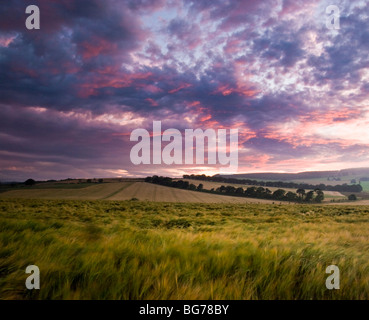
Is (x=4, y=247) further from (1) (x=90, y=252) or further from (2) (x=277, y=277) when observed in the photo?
(2) (x=277, y=277)

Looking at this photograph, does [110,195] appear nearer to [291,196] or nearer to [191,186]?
[191,186]

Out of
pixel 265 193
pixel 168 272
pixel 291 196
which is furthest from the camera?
pixel 265 193

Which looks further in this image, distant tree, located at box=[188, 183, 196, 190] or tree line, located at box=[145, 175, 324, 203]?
distant tree, located at box=[188, 183, 196, 190]

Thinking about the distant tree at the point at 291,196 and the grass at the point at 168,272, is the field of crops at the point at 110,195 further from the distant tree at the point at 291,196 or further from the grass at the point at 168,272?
the grass at the point at 168,272

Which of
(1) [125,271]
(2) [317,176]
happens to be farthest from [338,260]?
(2) [317,176]

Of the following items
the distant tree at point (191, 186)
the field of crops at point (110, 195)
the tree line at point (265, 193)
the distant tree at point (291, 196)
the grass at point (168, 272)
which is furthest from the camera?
the distant tree at point (191, 186)

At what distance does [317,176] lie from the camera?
649 feet

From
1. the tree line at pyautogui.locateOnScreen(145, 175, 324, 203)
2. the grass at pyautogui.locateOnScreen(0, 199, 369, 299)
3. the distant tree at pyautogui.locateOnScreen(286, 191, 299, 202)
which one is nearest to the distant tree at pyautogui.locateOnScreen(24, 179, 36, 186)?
the tree line at pyautogui.locateOnScreen(145, 175, 324, 203)

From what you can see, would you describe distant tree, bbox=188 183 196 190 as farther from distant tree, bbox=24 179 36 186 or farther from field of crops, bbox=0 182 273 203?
distant tree, bbox=24 179 36 186

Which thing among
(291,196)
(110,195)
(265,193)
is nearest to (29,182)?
(110,195)

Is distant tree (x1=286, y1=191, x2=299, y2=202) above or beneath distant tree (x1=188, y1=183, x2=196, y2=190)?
beneath

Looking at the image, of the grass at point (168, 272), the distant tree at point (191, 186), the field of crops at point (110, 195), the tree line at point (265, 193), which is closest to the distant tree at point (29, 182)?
the field of crops at point (110, 195)

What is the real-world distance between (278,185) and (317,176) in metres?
104

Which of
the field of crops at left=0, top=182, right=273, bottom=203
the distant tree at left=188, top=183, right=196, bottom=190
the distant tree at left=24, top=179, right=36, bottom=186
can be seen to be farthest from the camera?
the distant tree at left=188, top=183, right=196, bottom=190
